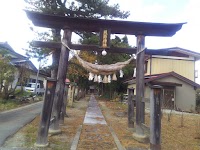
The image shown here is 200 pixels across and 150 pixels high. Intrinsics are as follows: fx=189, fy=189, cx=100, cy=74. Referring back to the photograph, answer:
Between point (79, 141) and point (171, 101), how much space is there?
16.2 meters

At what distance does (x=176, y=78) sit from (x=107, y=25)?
1523 centimetres

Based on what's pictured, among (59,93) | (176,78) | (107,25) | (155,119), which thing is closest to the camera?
(155,119)

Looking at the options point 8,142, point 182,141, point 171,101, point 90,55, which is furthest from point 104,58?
point 8,142

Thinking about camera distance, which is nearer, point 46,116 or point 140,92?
point 46,116

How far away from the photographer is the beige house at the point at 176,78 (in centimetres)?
1958

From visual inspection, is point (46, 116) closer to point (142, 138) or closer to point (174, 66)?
point (142, 138)

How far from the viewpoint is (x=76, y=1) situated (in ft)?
50.1

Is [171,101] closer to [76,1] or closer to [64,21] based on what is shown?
[76,1]

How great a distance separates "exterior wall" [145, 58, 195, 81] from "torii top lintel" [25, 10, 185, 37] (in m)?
15.2

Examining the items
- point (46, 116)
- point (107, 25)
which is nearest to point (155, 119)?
point (46, 116)

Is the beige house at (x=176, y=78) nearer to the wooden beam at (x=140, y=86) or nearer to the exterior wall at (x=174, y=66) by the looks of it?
the exterior wall at (x=174, y=66)

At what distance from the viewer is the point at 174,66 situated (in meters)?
22.4

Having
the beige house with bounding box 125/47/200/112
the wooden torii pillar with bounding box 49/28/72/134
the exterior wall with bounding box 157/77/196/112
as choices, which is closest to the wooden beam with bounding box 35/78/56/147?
the wooden torii pillar with bounding box 49/28/72/134

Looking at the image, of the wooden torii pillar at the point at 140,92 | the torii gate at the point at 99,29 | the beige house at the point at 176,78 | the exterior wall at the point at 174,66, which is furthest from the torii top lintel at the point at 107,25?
the exterior wall at the point at 174,66
